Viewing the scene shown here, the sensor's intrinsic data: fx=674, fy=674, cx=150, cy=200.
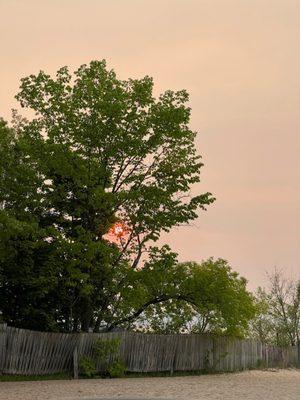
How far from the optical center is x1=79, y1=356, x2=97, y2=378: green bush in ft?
92.9

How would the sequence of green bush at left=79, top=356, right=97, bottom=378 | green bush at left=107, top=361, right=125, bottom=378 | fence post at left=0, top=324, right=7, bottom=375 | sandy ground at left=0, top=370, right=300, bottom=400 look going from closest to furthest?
sandy ground at left=0, top=370, right=300, bottom=400 < fence post at left=0, top=324, right=7, bottom=375 < green bush at left=79, top=356, right=97, bottom=378 < green bush at left=107, top=361, right=125, bottom=378

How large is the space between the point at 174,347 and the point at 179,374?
130 centimetres

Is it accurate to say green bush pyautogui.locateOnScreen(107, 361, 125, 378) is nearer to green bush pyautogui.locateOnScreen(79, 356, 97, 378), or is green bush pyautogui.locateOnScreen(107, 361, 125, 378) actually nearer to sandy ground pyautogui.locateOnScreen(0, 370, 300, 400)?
green bush pyautogui.locateOnScreen(79, 356, 97, 378)

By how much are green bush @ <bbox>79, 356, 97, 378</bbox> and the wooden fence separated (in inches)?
12.2

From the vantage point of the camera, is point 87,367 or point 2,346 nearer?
point 2,346

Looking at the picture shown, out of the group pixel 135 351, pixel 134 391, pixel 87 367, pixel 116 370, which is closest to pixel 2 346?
pixel 87 367

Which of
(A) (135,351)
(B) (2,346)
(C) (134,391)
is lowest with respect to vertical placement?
(C) (134,391)

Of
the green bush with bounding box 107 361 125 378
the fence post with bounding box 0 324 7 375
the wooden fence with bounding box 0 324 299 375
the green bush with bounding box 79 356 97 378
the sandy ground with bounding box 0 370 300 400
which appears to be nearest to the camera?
the sandy ground with bounding box 0 370 300 400

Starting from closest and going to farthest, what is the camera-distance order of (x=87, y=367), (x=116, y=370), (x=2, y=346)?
(x=2, y=346), (x=87, y=367), (x=116, y=370)

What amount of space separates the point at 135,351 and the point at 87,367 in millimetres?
3268

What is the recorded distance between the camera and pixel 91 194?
100.0ft

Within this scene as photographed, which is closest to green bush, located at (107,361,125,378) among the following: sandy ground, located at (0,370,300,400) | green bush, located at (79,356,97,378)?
green bush, located at (79,356,97,378)

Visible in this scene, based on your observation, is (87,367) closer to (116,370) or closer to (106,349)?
(106,349)

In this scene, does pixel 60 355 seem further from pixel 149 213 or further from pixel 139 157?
pixel 139 157
